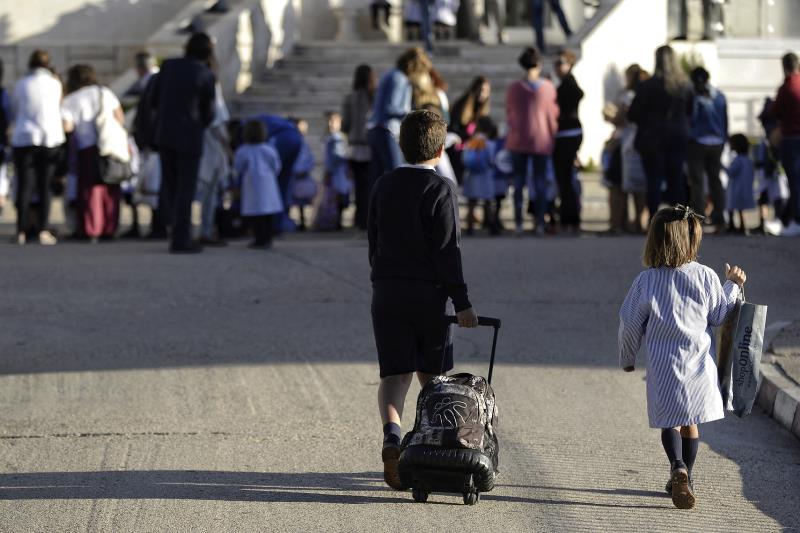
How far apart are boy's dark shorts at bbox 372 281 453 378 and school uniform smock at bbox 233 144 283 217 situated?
7737mm

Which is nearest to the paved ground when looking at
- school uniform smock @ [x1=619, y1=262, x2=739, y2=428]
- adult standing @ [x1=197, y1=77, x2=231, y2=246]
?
school uniform smock @ [x1=619, y1=262, x2=739, y2=428]

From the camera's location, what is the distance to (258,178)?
1443 cm

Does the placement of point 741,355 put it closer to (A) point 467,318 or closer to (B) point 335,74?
(A) point 467,318

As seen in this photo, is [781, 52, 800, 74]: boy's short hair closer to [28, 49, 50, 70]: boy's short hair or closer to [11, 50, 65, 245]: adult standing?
[11, 50, 65, 245]: adult standing

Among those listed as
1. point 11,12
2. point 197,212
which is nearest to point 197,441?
point 197,212

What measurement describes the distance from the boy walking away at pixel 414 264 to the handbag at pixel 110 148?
8.55m

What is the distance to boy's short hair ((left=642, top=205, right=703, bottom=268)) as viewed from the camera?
21.1ft

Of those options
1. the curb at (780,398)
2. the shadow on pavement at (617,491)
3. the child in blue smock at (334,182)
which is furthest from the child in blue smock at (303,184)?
the shadow on pavement at (617,491)

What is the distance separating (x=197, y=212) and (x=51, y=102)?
4362 mm

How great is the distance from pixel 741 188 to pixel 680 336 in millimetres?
9985

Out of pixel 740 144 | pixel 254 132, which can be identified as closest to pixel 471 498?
pixel 254 132

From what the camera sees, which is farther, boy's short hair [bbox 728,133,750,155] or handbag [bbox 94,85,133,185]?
boy's short hair [bbox 728,133,750,155]

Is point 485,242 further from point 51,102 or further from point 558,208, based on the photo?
point 51,102

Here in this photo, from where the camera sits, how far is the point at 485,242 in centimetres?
1479
